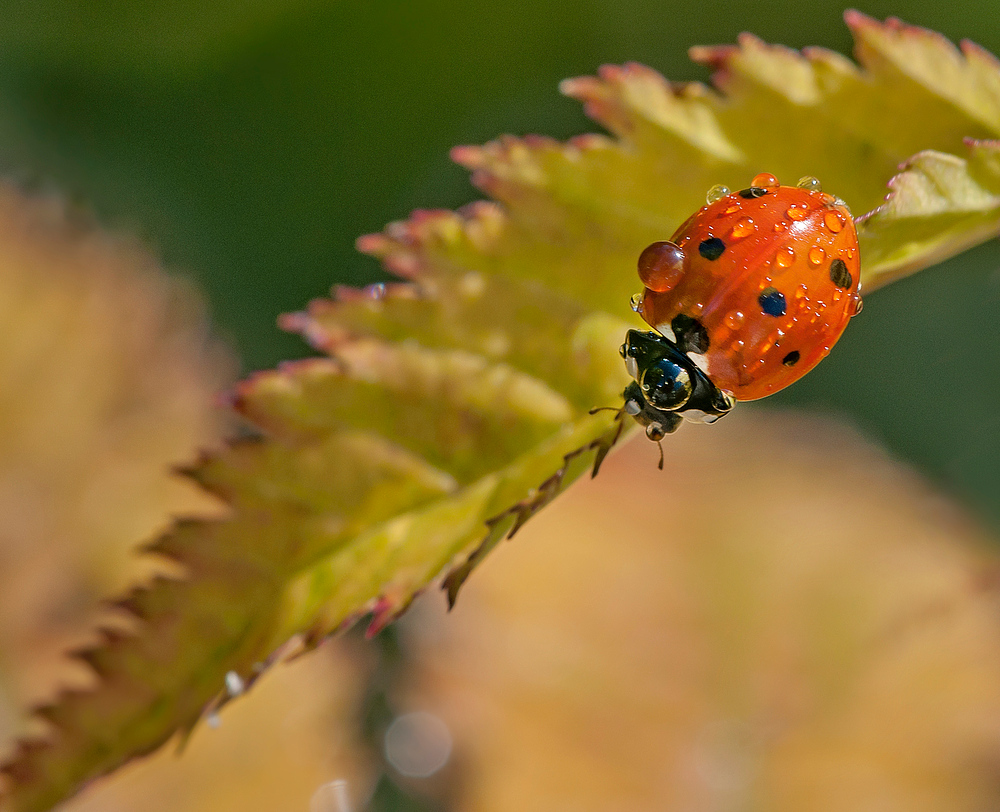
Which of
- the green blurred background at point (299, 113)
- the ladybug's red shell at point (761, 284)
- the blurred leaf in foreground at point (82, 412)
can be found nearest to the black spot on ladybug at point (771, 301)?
the ladybug's red shell at point (761, 284)

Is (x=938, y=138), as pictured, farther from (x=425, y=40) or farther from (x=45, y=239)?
(x=45, y=239)

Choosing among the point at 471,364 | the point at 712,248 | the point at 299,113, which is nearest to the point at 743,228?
the point at 712,248

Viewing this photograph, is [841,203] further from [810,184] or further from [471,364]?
[471,364]

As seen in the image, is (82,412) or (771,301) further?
(82,412)

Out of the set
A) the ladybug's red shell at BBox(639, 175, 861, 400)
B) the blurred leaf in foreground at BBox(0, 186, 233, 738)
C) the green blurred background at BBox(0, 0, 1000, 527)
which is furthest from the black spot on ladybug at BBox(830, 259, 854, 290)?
the blurred leaf in foreground at BBox(0, 186, 233, 738)

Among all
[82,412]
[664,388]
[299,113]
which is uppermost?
[299,113]

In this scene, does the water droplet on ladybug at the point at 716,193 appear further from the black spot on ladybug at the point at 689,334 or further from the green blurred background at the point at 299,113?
the green blurred background at the point at 299,113
